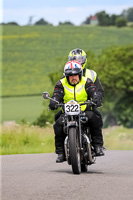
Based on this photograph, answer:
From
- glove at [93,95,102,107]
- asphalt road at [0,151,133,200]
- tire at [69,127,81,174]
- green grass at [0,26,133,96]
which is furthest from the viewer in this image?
green grass at [0,26,133,96]

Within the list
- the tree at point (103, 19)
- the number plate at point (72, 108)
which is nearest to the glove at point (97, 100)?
the number plate at point (72, 108)

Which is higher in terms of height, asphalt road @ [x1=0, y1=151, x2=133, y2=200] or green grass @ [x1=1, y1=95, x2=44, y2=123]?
green grass @ [x1=1, y1=95, x2=44, y2=123]

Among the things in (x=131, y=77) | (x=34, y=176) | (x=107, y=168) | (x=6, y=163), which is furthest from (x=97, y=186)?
(x=131, y=77)

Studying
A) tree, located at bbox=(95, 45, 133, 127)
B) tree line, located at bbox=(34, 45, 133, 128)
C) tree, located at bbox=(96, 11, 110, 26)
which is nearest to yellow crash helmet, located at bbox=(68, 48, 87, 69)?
tree line, located at bbox=(34, 45, 133, 128)

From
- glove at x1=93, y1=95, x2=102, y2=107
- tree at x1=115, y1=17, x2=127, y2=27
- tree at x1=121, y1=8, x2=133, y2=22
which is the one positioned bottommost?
glove at x1=93, y1=95, x2=102, y2=107

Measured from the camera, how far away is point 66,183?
294 inches

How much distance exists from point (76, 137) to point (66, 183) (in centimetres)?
114

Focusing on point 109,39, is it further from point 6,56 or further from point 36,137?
point 36,137

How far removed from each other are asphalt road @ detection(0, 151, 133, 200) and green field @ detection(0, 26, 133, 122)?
6106 centimetres

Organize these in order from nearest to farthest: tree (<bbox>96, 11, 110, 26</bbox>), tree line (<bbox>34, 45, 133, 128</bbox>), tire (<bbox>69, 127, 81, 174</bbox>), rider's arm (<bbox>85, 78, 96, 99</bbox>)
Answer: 1. tire (<bbox>69, 127, 81, 174</bbox>)
2. rider's arm (<bbox>85, 78, 96, 99</bbox>)
3. tree line (<bbox>34, 45, 133, 128</bbox>)
4. tree (<bbox>96, 11, 110, 26</bbox>)

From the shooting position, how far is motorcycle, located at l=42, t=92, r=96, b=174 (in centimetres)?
821

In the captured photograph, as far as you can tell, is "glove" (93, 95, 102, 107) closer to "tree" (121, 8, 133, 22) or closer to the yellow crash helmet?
the yellow crash helmet

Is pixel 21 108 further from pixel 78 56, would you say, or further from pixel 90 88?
pixel 90 88

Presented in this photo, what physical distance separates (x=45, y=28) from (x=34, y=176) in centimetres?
11160
